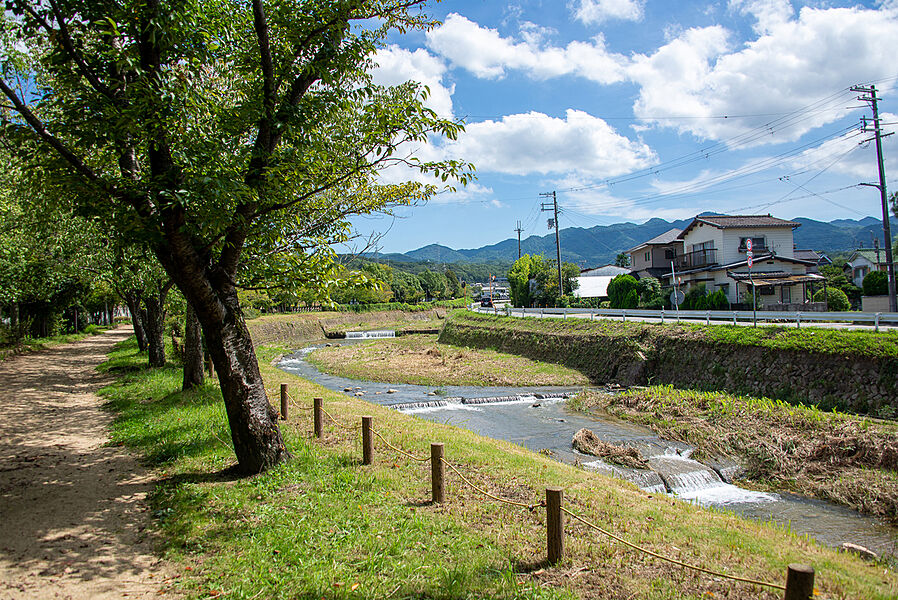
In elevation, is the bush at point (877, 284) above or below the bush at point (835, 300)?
above

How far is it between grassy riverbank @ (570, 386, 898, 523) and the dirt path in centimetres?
1127

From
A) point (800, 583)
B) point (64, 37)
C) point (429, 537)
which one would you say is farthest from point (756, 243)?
point (64, 37)

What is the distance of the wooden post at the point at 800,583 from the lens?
3.49m

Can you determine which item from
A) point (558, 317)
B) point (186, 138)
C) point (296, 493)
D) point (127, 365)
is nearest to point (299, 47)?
point (186, 138)

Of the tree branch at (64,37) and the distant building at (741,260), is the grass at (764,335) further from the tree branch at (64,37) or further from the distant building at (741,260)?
the tree branch at (64,37)

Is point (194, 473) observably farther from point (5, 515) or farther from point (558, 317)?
point (558, 317)

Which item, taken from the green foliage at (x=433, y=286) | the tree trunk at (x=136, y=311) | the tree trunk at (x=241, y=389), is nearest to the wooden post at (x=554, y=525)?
the tree trunk at (x=241, y=389)

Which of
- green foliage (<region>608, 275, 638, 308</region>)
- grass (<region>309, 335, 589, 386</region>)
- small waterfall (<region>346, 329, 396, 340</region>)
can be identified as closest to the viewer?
grass (<region>309, 335, 589, 386</region>)

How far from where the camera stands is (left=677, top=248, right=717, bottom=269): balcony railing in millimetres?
39694

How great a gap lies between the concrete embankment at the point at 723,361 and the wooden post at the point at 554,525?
43.5 ft

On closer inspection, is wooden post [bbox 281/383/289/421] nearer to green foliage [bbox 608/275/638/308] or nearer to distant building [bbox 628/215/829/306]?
distant building [bbox 628/215/829/306]

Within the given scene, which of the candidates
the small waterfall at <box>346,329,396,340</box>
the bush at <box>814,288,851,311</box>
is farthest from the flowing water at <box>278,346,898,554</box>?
the small waterfall at <box>346,329,396,340</box>

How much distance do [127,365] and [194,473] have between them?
17.6 meters

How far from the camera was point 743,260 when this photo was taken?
122 ft
